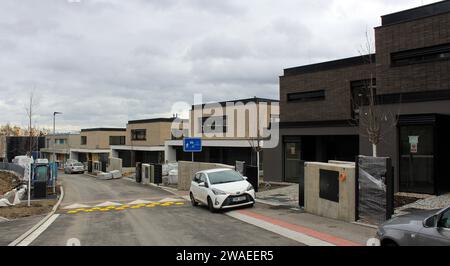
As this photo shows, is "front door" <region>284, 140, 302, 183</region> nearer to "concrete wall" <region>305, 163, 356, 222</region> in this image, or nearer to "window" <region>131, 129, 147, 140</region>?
"concrete wall" <region>305, 163, 356, 222</region>

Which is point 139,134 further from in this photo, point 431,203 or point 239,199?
point 431,203

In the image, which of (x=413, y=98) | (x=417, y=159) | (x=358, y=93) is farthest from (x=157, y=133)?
(x=417, y=159)

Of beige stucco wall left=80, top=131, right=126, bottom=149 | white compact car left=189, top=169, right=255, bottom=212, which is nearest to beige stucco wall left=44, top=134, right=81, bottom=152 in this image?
beige stucco wall left=80, top=131, right=126, bottom=149

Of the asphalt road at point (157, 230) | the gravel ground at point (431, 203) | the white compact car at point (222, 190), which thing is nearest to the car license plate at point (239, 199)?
the white compact car at point (222, 190)

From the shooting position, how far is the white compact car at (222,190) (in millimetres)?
15023

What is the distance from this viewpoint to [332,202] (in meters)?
12.9

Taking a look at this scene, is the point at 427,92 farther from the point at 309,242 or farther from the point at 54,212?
the point at 54,212

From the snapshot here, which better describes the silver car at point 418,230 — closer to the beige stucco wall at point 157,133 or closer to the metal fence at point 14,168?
the metal fence at point 14,168

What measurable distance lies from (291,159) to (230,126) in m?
13.6

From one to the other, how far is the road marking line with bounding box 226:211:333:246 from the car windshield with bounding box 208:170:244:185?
6.53 ft

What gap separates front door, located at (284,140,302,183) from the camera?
82.0ft

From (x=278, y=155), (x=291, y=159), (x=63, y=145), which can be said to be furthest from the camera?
(x=63, y=145)
